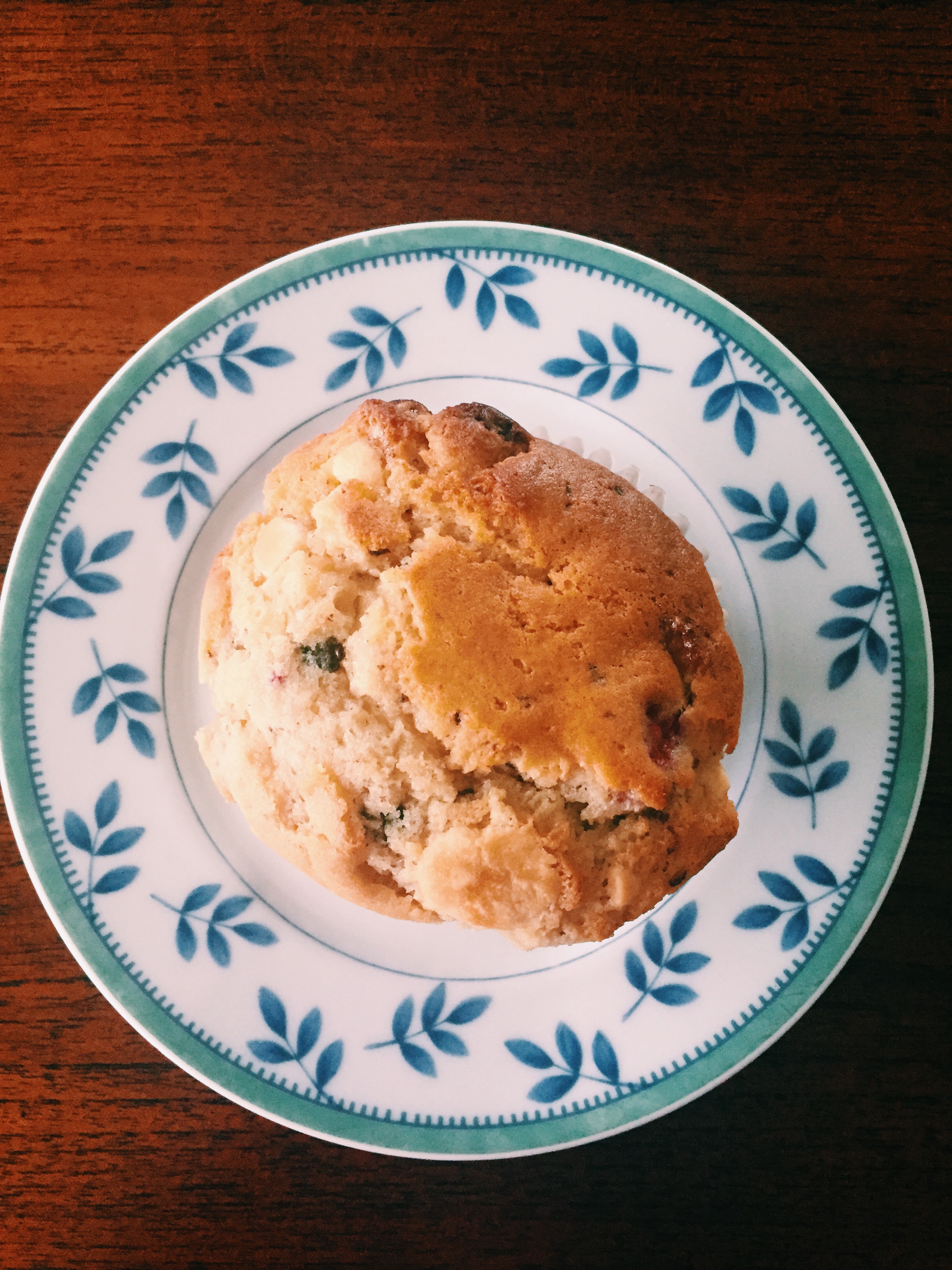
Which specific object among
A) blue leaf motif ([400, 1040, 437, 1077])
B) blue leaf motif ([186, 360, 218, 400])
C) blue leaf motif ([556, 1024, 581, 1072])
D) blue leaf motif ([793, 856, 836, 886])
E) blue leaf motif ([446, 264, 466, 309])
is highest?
blue leaf motif ([446, 264, 466, 309])

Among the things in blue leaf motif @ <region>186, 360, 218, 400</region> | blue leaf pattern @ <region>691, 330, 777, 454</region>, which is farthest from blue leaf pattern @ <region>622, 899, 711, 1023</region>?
blue leaf motif @ <region>186, 360, 218, 400</region>

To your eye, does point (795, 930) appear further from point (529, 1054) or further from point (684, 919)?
point (529, 1054)

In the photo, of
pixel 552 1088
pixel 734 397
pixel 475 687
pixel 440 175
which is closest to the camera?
pixel 475 687

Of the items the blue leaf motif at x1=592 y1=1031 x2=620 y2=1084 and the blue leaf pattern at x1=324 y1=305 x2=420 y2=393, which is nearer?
the blue leaf motif at x1=592 y1=1031 x2=620 y2=1084

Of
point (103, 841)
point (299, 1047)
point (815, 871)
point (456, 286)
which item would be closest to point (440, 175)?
point (456, 286)

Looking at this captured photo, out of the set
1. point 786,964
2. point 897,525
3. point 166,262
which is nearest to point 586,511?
point 897,525

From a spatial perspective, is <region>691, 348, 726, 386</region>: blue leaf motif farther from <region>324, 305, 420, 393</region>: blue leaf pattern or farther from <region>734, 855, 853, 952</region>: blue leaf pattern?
<region>734, 855, 853, 952</region>: blue leaf pattern
